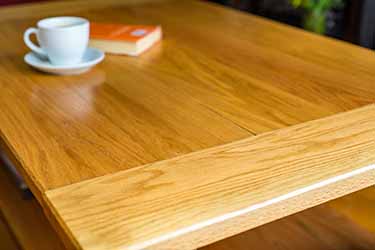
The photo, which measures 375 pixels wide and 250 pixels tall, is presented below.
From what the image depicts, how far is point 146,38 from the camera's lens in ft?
3.39

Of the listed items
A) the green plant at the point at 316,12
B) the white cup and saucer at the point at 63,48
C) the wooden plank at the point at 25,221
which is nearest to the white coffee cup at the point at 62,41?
the white cup and saucer at the point at 63,48

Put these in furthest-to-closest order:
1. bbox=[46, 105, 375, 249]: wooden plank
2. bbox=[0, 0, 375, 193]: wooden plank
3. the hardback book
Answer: the hardback book < bbox=[0, 0, 375, 193]: wooden plank < bbox=[46, 105, 375, 249]: wooden plank

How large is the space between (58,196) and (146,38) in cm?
55

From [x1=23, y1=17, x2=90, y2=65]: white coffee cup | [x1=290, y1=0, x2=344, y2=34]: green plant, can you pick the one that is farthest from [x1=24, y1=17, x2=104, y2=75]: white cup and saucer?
[x1=290, y1=0, x2=344, y2=34]: green plant

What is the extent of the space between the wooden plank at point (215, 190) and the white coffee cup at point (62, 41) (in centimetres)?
38

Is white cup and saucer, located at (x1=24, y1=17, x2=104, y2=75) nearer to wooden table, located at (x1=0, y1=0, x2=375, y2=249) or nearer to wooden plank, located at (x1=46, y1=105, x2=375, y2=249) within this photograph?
wooden table, located at (x1=0, y1=0, x2=375, y2=249)

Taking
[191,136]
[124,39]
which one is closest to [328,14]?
[124,39]

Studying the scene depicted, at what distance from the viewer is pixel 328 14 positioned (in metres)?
2.30

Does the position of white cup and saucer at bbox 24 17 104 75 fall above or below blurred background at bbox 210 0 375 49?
above

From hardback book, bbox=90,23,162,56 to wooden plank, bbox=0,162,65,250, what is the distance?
33 centimetres

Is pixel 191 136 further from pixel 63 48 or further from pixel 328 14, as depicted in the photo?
pixel 328 14

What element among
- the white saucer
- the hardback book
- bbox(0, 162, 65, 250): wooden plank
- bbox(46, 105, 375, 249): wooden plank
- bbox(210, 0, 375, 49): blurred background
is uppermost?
the hardback book

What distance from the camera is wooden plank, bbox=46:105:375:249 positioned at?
1.60 ft

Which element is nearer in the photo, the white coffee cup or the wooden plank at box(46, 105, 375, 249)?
the wooden plank at box(46, 105, 375, 249)
